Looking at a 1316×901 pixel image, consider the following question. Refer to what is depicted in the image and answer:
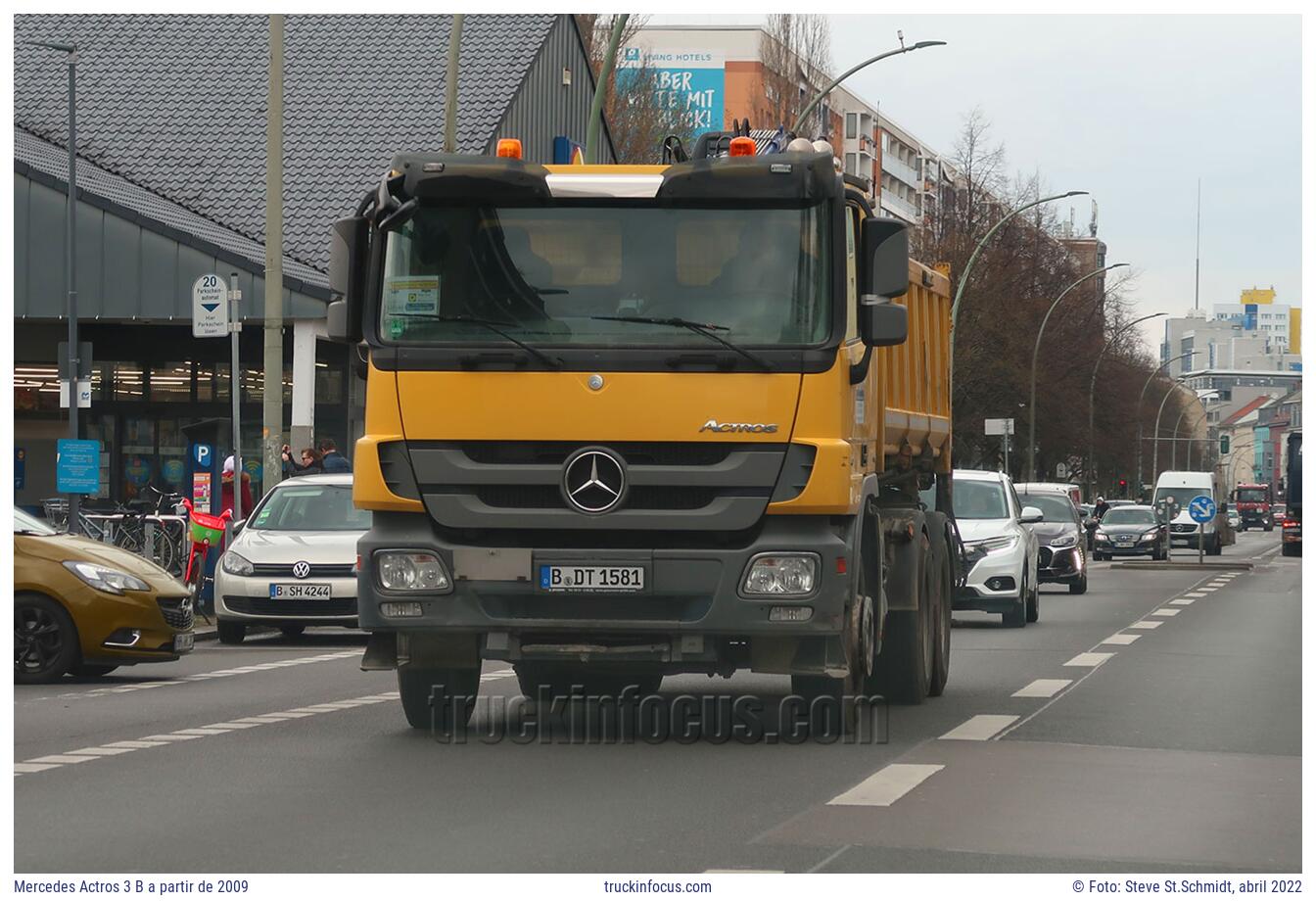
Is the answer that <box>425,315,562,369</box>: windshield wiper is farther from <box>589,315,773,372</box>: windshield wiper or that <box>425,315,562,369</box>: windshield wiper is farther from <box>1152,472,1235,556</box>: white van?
<box>1152,472,1235,556</box>: white van

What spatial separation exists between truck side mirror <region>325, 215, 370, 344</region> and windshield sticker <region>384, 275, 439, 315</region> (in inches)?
6.5

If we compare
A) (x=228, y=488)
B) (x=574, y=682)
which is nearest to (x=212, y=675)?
(x=574, y=682)

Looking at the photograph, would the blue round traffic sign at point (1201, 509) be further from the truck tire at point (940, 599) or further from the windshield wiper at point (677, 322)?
the windshield wiper at point (677, 322)

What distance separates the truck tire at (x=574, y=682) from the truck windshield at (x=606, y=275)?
10.3 ft

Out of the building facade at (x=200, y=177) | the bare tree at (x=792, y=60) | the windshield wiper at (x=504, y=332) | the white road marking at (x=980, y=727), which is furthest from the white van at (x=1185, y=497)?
the windshield wiper at (x=504, y=332)

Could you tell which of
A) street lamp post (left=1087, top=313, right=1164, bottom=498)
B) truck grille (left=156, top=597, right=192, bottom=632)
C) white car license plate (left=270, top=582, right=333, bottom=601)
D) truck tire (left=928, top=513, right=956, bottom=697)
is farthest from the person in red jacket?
street lamp post (left=1087, top=313, right=1164, bottom=498)

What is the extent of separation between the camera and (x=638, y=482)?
10.8 metres

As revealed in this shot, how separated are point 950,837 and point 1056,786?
68.6 inches

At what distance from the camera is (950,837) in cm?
824

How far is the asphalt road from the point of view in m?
7.80

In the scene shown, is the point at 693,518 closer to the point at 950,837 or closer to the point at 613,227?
the point at 613,227

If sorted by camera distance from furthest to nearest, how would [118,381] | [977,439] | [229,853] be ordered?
1. [977,439]
2. [118,381]
3. [229,853]

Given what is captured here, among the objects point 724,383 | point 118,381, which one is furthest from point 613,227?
point 118,381

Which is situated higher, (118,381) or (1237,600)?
(118,381)
